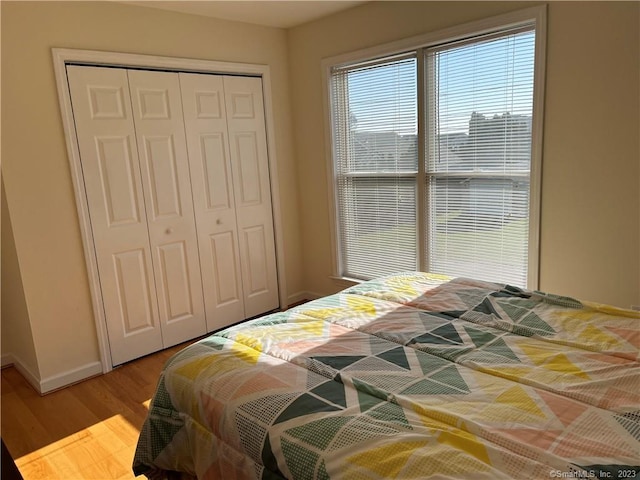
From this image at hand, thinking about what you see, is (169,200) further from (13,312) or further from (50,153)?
(13,312)

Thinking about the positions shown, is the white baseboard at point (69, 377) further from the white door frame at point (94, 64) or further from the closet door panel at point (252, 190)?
the closet door panel at point (252, 190)

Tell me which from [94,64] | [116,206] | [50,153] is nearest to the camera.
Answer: [50,153]

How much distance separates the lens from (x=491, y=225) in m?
3.04

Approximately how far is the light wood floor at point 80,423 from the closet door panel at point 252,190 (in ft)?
3.38

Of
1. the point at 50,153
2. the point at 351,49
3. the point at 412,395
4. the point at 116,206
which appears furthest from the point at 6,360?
the point at 351,49

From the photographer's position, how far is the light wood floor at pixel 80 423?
222 centimetres

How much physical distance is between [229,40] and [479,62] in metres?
1.85

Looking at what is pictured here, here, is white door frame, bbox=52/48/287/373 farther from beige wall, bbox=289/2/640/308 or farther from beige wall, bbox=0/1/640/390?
beige wall, bbox=289/2/640/308

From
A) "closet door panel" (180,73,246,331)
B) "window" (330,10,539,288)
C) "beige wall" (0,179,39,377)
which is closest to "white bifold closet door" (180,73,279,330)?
"closet door panel" (180,73,246,331)

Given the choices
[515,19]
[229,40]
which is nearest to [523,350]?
[515,19]

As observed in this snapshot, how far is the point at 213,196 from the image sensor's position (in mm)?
3564

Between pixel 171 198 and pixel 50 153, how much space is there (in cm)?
80

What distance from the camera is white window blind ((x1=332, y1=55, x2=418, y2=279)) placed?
3.37 meters

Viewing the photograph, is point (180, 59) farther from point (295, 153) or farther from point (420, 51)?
point (420, 51)
